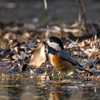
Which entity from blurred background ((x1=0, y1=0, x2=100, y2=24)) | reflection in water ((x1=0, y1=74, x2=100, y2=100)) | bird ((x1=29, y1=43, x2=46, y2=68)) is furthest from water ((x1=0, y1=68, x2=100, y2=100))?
blurred background ((x1=0, y1=0, x2=100, y2=24))

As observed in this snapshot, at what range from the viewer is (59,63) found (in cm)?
473

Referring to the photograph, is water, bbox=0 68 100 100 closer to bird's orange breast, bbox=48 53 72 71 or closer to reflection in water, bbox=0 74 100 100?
reflection in water, bbox=0 74 100 100

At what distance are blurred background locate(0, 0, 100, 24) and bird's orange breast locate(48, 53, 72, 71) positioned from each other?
6866 millimetres

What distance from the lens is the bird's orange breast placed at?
4699mm

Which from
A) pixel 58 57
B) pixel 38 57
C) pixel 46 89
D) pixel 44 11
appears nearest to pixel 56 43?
pixel 58 57

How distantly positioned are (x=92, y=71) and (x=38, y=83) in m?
1.31

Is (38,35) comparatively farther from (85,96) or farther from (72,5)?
(72,5)

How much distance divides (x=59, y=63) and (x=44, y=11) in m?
10.5

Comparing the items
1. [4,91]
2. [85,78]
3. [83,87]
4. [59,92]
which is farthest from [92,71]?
[4,91]

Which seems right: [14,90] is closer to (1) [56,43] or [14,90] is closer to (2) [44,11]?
(1) [56,43]

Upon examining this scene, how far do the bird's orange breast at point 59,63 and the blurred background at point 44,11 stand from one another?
6.87m

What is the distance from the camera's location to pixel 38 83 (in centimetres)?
422

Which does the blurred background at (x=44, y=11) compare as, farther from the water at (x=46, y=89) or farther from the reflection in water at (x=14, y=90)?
the reflection in water at (x=14, y=90)

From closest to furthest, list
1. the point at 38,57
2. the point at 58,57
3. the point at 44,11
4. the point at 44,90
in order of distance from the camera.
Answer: the point at 44,90
the point at 58,57
the point at 38,57
the point at 44,11
